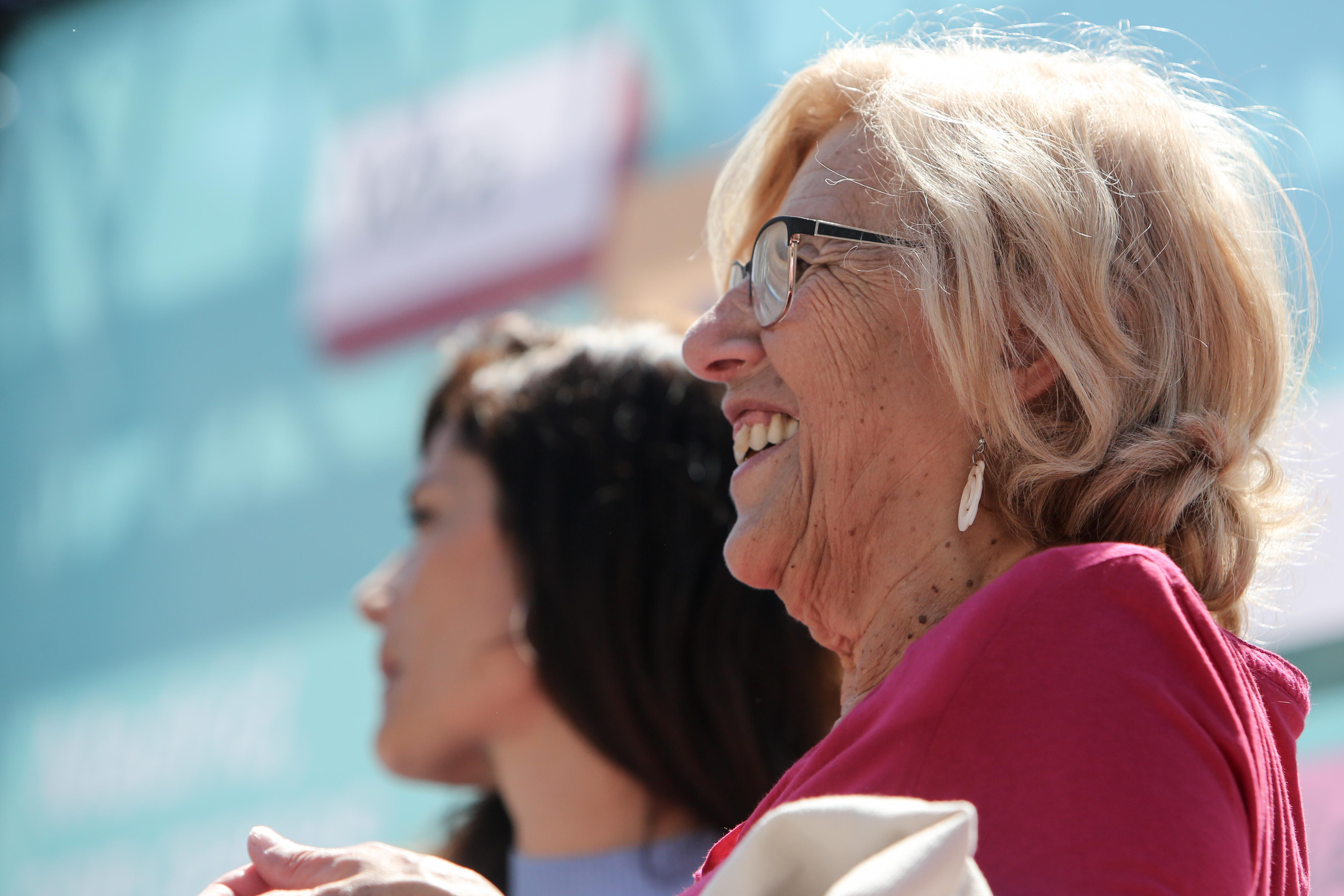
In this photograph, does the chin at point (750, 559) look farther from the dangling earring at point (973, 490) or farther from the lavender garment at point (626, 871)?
the lavender garment at point (626, 871)

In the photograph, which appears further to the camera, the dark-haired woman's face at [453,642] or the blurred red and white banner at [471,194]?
the blurred red and white banner at [471,194]

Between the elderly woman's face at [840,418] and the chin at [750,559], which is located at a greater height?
the elderly woman's face at [840,418]

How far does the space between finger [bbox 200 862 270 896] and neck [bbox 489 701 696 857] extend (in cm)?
94

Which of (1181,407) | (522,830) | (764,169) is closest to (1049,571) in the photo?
(1181,407)

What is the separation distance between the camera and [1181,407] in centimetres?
123

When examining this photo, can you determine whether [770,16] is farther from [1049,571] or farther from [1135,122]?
[1049,571]

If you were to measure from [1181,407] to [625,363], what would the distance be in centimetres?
115

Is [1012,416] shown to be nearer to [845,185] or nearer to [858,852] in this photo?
[845,185]

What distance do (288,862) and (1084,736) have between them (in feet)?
2.23

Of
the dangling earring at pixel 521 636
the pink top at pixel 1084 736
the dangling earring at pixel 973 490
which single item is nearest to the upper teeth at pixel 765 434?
the dangling earring at pixel 973 490

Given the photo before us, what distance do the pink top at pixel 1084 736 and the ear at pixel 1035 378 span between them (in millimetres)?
324

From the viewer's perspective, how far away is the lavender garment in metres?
1.90

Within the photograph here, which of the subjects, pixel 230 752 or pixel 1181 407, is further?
pixel 230 752

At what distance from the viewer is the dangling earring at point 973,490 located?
1203 mm
